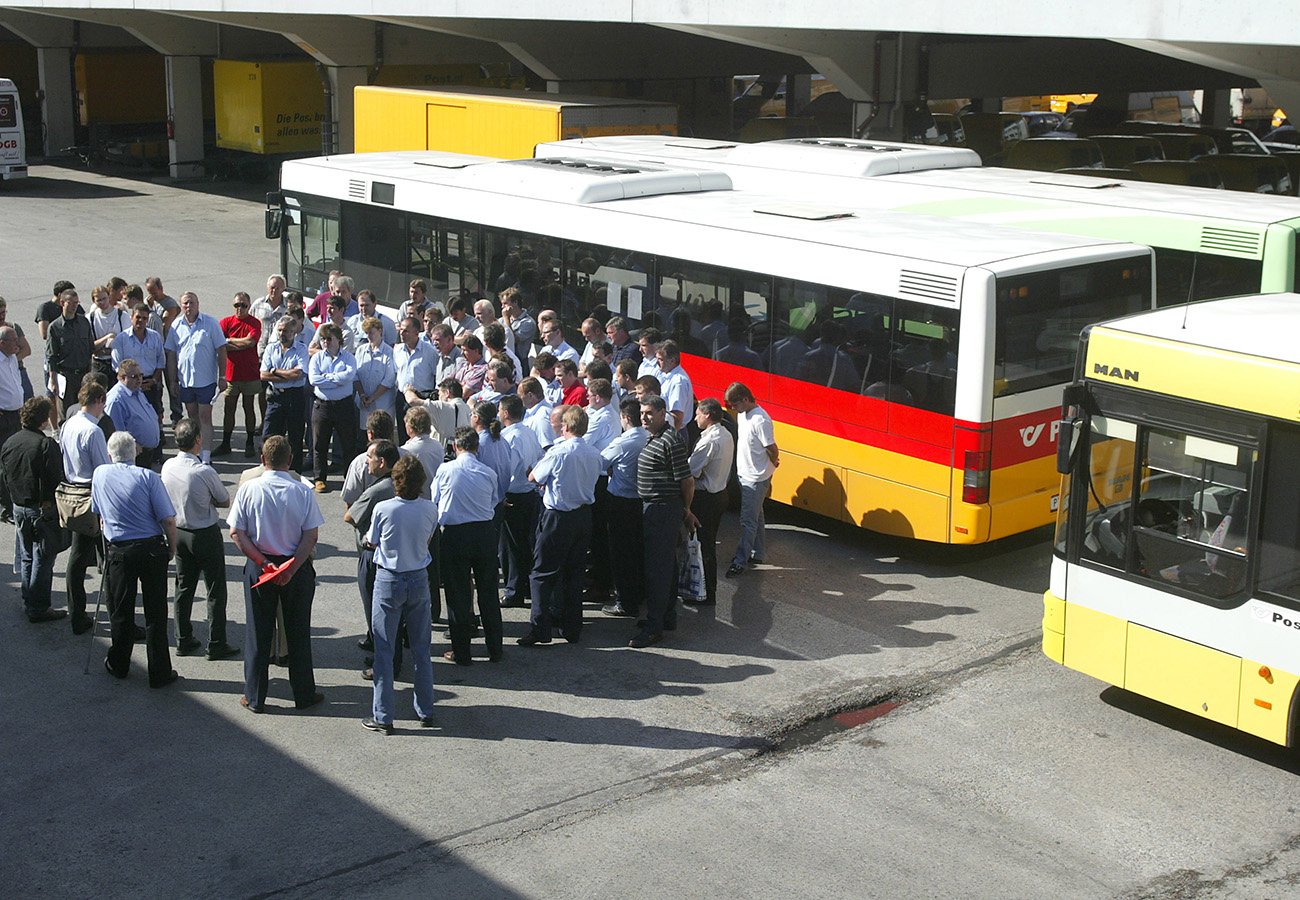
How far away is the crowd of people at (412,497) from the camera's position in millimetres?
8883

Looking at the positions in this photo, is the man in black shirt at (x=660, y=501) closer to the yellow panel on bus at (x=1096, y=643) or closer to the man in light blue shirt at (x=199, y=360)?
the yellow panel on bus at (x=1096, y=643)

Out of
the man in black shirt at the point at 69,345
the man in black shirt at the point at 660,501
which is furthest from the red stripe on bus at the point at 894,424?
the man in black shirt at the point at 69,345

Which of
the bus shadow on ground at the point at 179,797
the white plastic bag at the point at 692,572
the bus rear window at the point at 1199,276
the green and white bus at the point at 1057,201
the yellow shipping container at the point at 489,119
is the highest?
the yellow shipping container at the point at 489,119

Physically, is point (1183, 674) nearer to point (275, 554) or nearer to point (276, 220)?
point (275, 554)

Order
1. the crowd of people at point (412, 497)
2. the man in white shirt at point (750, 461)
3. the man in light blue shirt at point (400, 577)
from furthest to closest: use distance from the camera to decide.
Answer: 1. the man in white shirt at point (750, 461)
2. the crowd of people at point (412, 497)
3. the man in light blue shirt at point (400, 577)

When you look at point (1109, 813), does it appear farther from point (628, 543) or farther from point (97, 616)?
point (97, 616)

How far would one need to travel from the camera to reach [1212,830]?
7.84 metres

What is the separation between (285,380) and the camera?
1377cm

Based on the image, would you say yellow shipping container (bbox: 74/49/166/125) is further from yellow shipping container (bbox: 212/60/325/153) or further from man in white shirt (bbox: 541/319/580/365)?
man in white shirt (bbox: 541/319/580/365)

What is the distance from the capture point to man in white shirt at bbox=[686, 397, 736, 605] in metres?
11.1

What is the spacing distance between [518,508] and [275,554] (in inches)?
89.4

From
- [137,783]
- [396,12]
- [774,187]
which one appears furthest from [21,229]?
[137,783]

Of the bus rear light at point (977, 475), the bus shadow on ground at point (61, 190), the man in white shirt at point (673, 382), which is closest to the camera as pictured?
the bus rear light at point (977, 475)

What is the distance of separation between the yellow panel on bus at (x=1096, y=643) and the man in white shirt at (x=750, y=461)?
3100 millimetres
